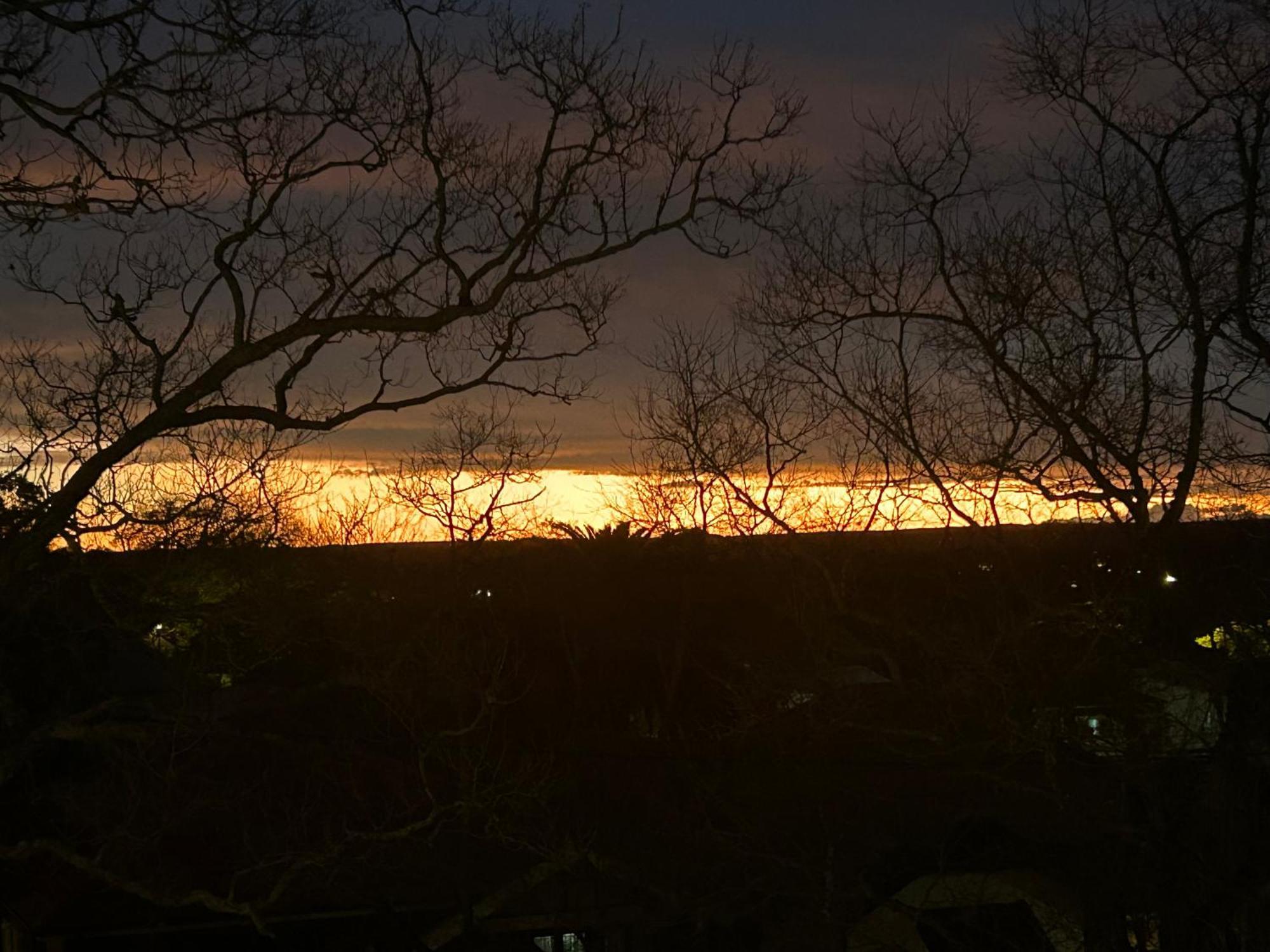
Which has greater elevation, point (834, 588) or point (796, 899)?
point (834, 588)

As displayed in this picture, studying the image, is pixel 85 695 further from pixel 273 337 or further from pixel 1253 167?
pixel 1253 167

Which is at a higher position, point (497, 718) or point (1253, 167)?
point (1253, 167)

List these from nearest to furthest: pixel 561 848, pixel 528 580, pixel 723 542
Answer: pixel 561 848
pixel 723 542
pixel 528 580

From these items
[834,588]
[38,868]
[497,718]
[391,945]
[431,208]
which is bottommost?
[391,945]

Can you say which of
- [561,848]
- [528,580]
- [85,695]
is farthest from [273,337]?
[528,580]

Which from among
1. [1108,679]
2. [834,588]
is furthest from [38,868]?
[1108,679]

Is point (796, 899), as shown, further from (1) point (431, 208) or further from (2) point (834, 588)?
(1) point (431, 208)

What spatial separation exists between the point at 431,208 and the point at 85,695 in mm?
10371

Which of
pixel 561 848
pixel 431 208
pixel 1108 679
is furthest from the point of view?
pixel 561 848

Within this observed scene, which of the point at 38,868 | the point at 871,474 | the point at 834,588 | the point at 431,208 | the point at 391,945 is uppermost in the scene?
the point at 431,208

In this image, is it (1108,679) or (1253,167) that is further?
(1108,679)

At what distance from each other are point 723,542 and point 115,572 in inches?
366

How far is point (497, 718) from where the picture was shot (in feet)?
64.7

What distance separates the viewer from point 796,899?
15.8 metres
